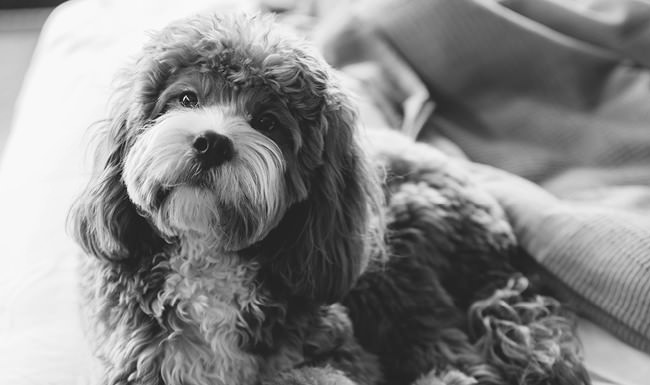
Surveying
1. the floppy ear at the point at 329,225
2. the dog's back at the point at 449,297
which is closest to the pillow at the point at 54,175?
the floppy ear at the point at 329,225

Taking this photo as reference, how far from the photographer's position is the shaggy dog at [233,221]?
1.24 meters

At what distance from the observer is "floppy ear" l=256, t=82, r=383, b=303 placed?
137 centimetres

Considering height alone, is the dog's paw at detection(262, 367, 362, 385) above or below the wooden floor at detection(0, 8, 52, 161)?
above

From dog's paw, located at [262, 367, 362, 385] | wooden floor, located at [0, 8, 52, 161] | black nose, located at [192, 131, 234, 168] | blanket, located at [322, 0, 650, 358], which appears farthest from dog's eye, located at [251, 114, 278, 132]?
wooden floor, located at [0, 8, 52, 161]

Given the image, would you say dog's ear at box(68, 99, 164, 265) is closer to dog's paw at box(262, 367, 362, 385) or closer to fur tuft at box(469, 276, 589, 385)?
dog's paw at box(262, 367, 362, 385)

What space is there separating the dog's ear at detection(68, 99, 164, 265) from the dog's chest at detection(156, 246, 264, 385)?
0.25ft

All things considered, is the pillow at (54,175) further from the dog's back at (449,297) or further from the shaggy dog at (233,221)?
the dog's back at (449,297)

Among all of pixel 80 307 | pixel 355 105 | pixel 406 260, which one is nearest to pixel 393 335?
pixel 406 260

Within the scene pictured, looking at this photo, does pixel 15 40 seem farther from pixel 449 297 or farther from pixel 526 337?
pixel 526 337

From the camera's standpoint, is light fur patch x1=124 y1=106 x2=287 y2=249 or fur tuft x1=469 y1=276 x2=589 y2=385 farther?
fur tuft x1=469 y1=276 x2=589 y2=385

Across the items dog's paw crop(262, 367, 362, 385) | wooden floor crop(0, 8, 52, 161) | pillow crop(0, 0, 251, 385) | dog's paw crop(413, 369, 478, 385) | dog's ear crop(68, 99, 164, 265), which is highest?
dog's ear crop(68, 99, 164, 265)

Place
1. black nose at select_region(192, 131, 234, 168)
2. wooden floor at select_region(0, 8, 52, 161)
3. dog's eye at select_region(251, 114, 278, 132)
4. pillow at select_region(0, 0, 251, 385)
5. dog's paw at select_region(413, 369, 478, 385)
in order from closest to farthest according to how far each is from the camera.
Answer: black nose at select_region(192, 131, 234, 168), dog's eye at select_region(251, 114, 278, 132), pillow at select_region(0, 0, 251, 385), dog's paw at select_region(413, 369, 478, 385), wooden floor at select_region(0, 8, 52, 161)

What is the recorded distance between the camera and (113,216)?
1.32 meters

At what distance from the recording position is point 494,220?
1757mm
